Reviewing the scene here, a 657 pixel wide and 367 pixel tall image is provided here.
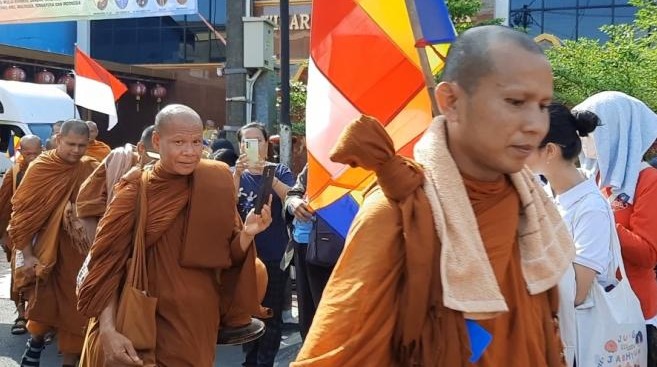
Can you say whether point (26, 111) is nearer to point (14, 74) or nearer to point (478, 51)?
point (14, 74)

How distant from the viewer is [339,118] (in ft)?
12.2

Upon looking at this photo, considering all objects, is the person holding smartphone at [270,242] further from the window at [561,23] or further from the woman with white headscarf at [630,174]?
the window at [561,23]

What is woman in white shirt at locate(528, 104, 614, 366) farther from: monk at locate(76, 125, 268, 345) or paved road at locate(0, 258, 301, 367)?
paved road at locate(0, 258, 301, 367)

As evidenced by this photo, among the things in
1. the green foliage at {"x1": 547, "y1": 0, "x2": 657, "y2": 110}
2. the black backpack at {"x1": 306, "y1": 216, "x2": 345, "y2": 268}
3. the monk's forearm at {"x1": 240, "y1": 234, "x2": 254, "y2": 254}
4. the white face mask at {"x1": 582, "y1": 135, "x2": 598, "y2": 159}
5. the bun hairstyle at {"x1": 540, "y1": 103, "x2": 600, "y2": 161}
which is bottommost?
the black backpack at {"x1": 306, "y1": 216, "x2": 345, "y2": 268}

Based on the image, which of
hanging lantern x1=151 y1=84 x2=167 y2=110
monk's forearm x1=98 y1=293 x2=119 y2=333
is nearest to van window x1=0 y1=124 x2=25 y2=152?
hanging lantern x1=151 y1=84 x2=167 y2=110

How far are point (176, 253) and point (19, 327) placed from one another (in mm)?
4187

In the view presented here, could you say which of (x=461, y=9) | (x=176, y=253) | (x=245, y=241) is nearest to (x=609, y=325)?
(x=245, y=241)

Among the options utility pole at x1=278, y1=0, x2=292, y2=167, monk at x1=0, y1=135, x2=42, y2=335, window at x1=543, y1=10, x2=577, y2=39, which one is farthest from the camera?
window at x1=543, y1=10, x2=577, y2=39

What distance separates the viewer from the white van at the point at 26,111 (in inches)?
562

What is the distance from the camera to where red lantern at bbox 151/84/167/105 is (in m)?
24.1

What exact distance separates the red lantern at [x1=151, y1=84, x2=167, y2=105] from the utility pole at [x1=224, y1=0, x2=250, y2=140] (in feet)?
54.9

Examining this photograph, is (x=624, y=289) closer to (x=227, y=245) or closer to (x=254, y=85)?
(x=227, y=245)

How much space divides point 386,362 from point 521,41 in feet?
2.56

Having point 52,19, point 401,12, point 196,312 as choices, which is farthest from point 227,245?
point 52,19
